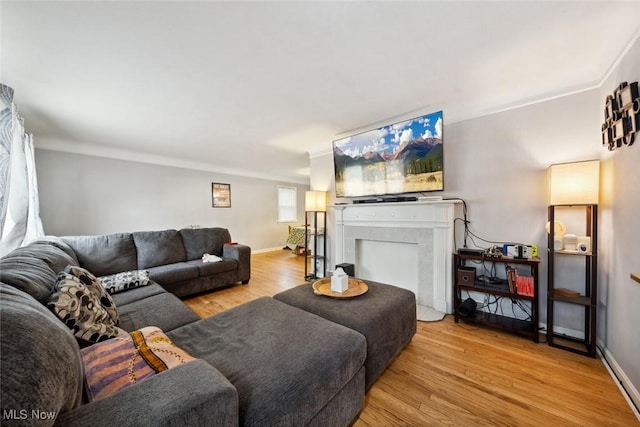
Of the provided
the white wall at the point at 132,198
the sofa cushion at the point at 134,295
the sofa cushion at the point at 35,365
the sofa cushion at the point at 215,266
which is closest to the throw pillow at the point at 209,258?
the sofa cushion at the point at 215,266

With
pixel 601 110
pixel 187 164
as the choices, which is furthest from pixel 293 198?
pixel 601 110

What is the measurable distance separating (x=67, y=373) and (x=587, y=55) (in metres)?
3.30

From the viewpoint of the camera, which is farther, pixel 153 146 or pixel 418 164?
pixel 153 146

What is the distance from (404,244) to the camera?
2.87 meters

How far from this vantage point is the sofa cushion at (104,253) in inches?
101

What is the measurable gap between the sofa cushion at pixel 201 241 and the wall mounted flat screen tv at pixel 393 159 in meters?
2.10

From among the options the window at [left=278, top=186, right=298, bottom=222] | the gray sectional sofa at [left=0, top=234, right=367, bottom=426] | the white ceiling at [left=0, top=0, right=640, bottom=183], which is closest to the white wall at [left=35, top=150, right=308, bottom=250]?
the window at [left=278, top=186, right=298, bottom=222]

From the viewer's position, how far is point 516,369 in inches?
63.3

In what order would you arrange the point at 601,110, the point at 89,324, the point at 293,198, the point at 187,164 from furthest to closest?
the point at 293,198 → the point at 187,164 → the point at 601,110 → the point at 89,324

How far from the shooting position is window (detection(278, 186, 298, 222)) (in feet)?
23.0

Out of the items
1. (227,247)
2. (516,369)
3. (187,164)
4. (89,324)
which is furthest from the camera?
(187,164)

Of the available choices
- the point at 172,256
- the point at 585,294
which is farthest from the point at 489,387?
the point at 172,256

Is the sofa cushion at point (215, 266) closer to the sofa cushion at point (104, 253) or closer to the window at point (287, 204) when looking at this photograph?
the sofa cushion at point (104, 253)

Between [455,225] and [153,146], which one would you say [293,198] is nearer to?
[153,146]
